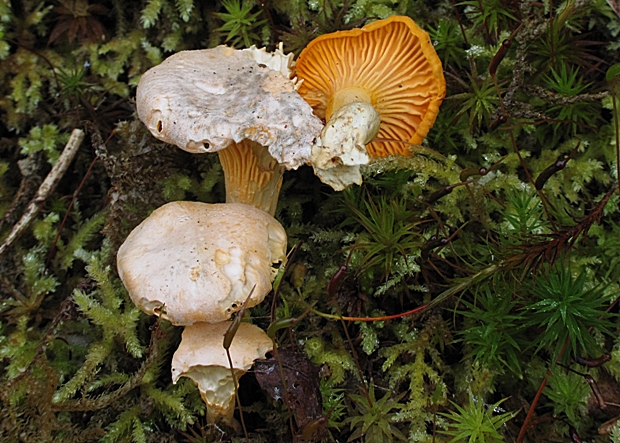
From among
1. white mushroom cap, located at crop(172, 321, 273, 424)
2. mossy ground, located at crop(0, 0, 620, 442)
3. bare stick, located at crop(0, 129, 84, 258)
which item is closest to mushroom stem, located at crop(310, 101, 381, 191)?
mossy ground, located at crop(0, 0, 620, 442)

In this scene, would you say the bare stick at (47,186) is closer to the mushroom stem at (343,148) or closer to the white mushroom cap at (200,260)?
the white mushroom cap at (200,260)

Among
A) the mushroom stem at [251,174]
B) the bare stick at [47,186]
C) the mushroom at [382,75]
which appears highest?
the mushroom at [382,75]

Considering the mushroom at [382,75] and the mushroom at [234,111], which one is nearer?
the mushroom at [234,111]

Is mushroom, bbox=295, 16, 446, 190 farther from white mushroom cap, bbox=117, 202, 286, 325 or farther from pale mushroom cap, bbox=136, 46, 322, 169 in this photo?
white mushroom cap, bbox=117, 202, 286, 325

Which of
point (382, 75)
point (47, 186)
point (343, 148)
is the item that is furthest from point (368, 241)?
point (47, 186)

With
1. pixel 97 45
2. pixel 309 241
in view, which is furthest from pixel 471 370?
pixel 97 45

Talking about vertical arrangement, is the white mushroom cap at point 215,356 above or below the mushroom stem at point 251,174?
below

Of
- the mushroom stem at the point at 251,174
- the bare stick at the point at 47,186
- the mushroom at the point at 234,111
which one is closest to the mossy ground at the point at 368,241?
the bare stick at the point at 47,186

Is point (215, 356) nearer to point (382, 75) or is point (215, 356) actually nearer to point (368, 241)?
point (368, 241)
